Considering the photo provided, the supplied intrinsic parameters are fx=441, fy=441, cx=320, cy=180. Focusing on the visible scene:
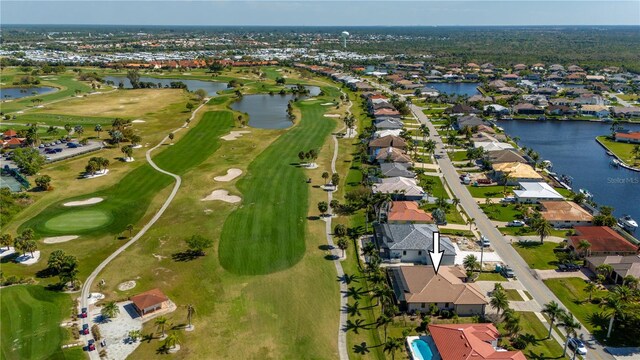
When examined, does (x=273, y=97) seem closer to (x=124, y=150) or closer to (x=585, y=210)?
(x=124, y=150)

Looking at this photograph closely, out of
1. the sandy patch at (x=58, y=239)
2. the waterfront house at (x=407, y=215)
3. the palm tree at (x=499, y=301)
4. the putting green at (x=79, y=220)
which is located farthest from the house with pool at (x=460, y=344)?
the putting green at (x=79, y=220)

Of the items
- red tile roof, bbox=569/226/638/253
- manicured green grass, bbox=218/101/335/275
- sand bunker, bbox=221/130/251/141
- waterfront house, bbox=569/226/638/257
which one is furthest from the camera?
sand bunker, bbox=221/130/251/141

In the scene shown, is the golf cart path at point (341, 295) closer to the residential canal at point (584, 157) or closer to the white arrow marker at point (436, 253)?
the white arrow marker at point (436, 253)

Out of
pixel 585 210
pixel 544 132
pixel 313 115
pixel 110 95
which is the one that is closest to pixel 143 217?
pixel 585 210

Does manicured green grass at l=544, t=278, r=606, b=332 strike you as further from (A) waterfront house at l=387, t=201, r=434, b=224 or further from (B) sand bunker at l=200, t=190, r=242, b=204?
(B) sand bunker at l=200, t=190, r=242, b=204

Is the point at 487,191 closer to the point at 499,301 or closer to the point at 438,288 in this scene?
the point at 438,288

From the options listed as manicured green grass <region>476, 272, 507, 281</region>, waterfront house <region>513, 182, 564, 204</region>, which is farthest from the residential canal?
manicured green grass <region>476, 272, 507, 281</region>
